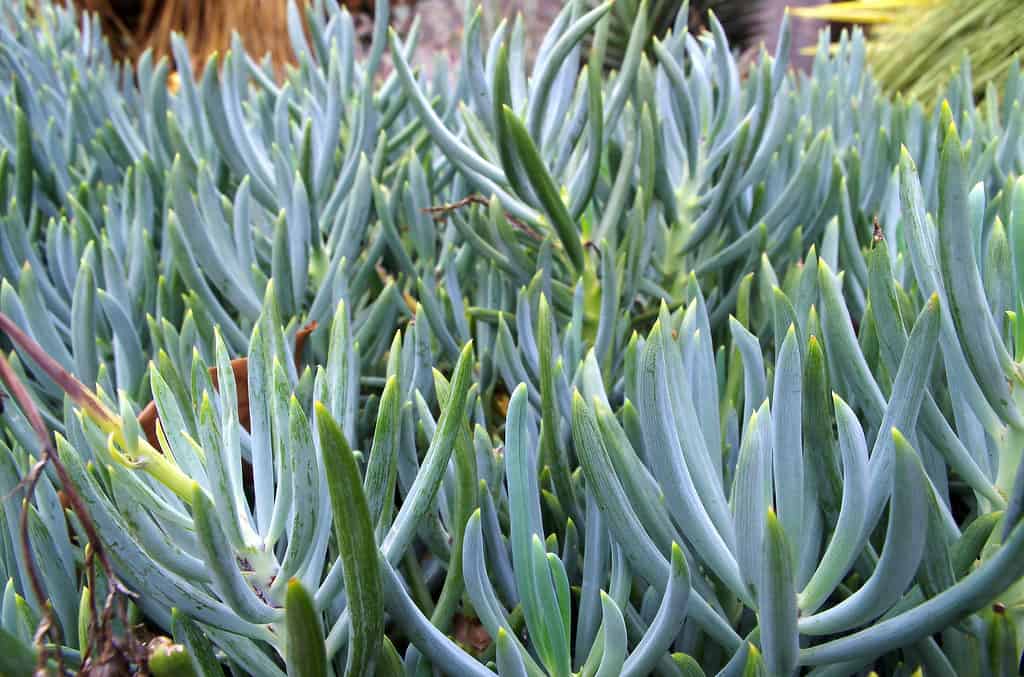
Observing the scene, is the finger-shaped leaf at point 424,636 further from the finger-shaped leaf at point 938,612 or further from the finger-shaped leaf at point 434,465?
the finger-shaped leaf at point 938,612

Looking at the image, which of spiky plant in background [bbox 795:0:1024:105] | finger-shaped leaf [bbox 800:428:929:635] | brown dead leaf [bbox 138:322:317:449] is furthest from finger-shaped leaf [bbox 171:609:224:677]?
spiky plant in background [bbox 795:0:1024:105]

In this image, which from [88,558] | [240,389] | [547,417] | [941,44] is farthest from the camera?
[941,44]

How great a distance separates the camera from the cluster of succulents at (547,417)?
0.30 meters

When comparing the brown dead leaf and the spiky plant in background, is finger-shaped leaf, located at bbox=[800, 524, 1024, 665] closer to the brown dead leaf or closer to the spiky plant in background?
the brown dead leaf

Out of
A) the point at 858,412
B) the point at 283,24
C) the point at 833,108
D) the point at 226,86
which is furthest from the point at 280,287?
the point at 283,24

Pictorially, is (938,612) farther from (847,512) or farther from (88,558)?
(88,558)

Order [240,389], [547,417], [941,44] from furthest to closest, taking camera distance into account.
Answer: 1. [941,44]
2. [240,389]
3. [547,417]

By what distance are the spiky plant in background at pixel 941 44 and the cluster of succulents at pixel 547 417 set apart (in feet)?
3.34

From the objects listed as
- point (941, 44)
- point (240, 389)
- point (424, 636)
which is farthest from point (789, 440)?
point (941, 44)

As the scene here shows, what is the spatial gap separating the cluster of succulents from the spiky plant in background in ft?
3.34

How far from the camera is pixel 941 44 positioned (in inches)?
68.3

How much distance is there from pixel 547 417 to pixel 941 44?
169 centimetres

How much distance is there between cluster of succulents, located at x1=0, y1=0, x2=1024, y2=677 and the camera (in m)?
0.30

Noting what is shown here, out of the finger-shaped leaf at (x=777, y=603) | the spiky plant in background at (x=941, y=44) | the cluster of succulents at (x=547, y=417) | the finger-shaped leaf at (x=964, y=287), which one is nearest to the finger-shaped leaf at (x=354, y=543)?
the cluster of succulents at (x=547, y=417)
